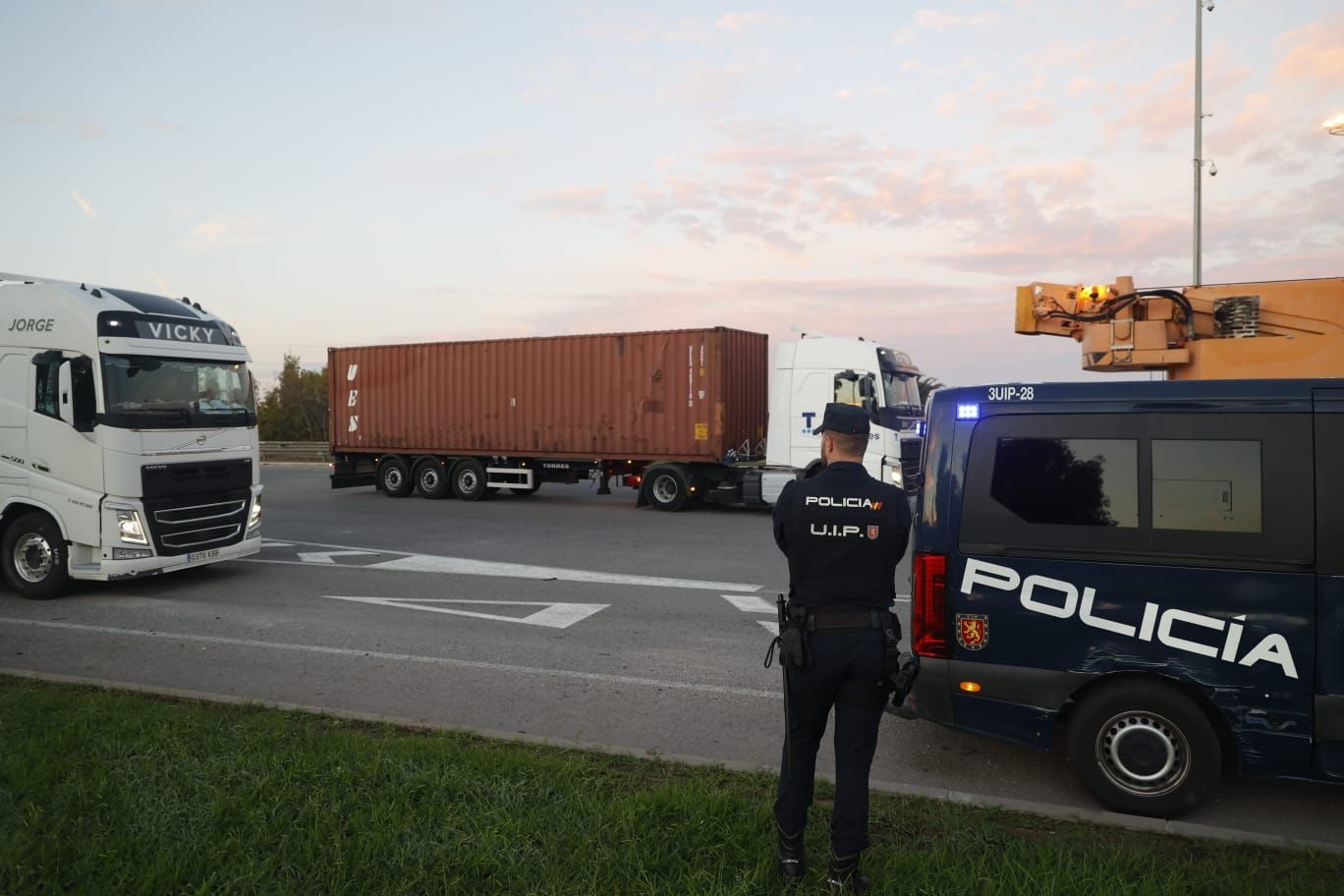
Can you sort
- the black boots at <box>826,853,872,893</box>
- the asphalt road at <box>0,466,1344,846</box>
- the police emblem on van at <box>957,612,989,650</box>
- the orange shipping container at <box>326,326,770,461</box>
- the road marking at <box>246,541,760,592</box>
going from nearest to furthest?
the black boots at <box>826,853,872,893</box>
the police emblem on van at <box>957,612,989,650</box>
the asphalt road at <box>0,466,1344,846</box>
the road marking at <box>246,541,760,592</box>
the orange shipping container at <box>326,326,770,461</box>

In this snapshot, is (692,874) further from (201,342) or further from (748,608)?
(201,342)

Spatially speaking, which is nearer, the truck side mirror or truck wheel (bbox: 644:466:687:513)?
the truck side mirror

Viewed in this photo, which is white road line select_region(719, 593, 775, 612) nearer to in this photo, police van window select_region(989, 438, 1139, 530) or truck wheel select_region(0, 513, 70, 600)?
police van window select_region(989, 438, 1139, 530)

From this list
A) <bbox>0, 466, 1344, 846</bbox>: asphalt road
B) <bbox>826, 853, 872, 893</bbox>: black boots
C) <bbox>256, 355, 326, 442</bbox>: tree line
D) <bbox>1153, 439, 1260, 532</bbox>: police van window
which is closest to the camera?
<bbox>826, 853, 872, 893</bbox>: black boots

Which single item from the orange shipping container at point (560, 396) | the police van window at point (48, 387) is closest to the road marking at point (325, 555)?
the police van window at point (48, 387)

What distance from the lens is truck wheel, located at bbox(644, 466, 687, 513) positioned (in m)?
18.0

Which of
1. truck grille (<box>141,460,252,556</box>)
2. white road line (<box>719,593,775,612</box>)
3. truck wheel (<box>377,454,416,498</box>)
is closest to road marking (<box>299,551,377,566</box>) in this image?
truck grille (<box>141,460,252,556</box>)

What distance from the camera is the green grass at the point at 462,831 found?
3.41 m

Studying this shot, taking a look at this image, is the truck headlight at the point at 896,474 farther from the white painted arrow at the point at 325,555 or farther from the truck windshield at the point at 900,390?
the white painted arrow at the point at 325,555

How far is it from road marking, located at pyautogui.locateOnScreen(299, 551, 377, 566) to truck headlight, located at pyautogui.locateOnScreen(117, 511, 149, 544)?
2.68m

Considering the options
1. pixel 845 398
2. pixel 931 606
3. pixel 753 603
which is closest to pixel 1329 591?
pixel 931 606

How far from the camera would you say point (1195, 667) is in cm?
406

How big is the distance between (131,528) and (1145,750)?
906 cm

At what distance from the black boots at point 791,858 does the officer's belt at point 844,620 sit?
80 cm
